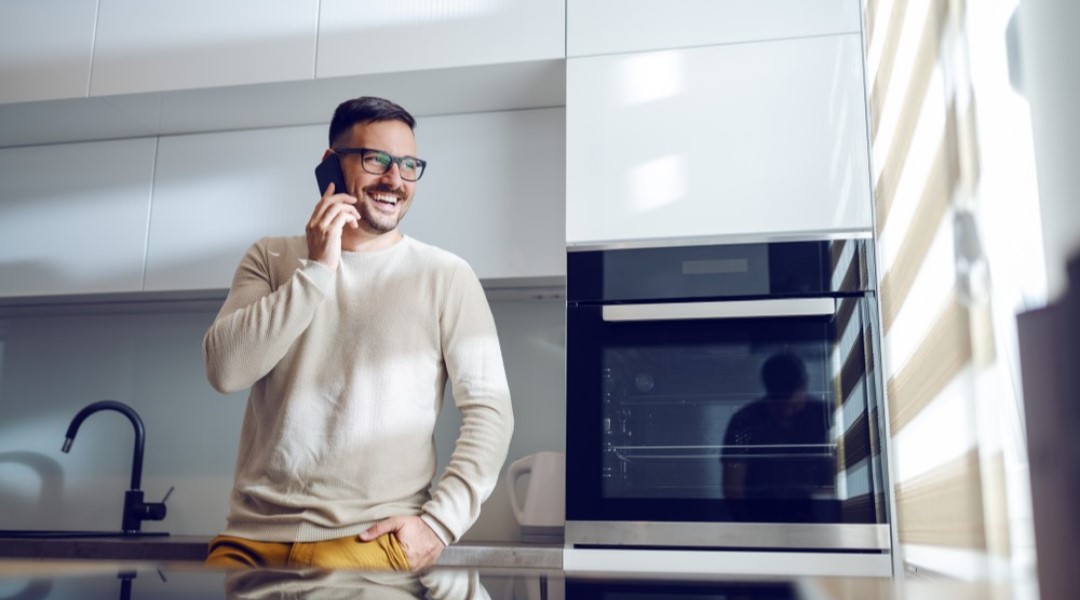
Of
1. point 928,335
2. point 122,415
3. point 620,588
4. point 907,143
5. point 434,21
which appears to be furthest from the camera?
point 122,415

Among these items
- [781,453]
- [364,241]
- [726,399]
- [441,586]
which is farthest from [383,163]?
[441,586]

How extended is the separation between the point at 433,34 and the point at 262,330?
962 mm

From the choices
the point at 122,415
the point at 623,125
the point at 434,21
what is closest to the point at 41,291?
the point at 122,415

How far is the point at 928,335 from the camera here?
4.62 ft

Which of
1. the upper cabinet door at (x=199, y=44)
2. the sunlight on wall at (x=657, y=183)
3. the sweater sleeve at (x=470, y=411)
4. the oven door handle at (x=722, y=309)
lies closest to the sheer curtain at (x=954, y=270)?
the oven door handle at (x=722, y=309)

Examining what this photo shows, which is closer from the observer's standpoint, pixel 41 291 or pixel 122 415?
pixel 41 291

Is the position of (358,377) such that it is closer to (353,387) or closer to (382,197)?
(353,387)

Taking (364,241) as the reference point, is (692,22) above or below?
above

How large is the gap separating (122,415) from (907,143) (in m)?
2.22

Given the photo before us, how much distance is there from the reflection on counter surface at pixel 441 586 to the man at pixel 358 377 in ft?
3.14

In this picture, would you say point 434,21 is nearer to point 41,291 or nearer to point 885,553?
point 41,291

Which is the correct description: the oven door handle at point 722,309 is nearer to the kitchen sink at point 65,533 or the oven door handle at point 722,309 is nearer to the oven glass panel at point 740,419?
the oven glass panel at point 740,419

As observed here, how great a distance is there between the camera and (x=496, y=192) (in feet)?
7.52

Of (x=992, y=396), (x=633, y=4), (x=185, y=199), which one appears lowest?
(x=992, y=396)
